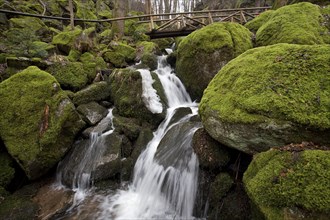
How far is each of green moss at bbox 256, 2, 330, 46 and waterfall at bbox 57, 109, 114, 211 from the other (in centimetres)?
541

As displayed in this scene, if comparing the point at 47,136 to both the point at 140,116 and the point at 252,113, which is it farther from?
the point at 252,113

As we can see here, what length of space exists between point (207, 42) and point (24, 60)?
586 centimetres

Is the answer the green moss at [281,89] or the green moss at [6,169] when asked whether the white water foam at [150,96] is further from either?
the green moss at [6,169]

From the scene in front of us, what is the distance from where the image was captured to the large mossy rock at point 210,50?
6321 millimetres

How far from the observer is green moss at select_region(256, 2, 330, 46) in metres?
5.09

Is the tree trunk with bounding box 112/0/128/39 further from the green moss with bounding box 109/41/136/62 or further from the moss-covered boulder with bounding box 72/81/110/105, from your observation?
the moss-covered boulder with bounding box 72/81/110/105

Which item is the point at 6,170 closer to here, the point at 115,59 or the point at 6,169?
the point at 6,169

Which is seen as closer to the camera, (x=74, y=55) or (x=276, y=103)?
(x=276, y=103)

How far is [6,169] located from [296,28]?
8.24 m

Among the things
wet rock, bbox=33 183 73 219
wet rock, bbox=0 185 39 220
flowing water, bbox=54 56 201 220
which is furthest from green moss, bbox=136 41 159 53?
wet rock, bbox=0 185 39 220

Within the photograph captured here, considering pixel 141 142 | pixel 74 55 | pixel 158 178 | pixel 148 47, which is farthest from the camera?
pixel 148 47

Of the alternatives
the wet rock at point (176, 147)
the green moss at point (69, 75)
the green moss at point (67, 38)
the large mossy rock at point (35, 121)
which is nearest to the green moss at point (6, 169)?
the large mossy rock at point (35, 121)

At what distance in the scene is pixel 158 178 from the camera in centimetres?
441

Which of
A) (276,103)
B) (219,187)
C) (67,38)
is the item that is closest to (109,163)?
(219,187)
